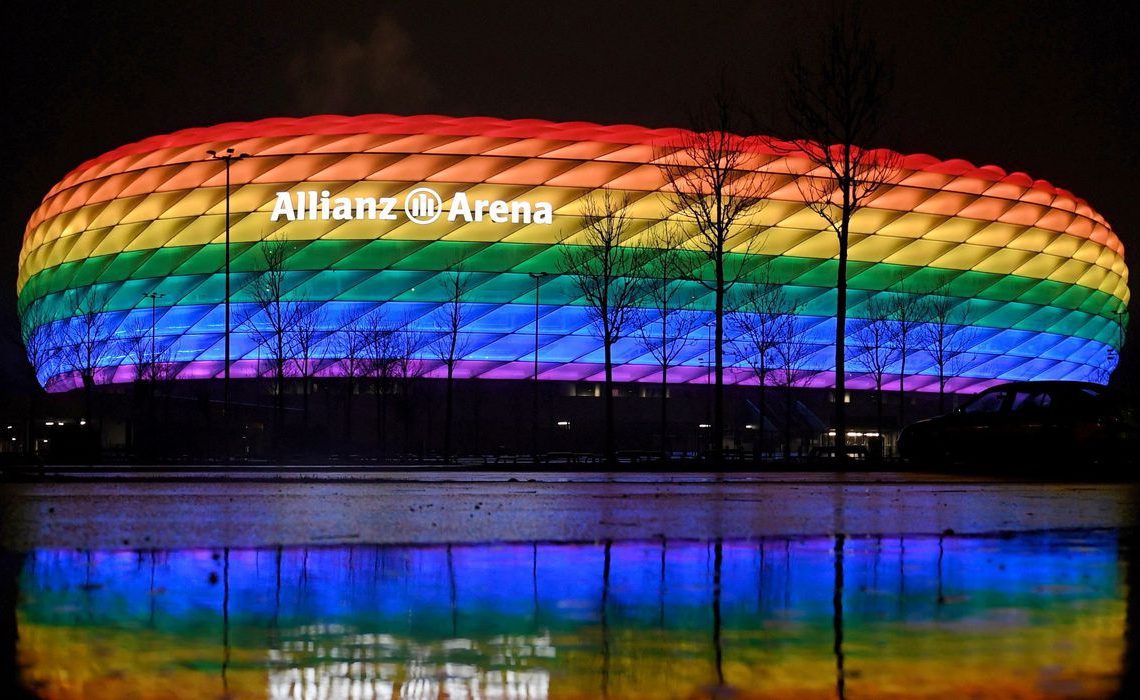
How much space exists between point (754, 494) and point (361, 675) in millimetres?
12494

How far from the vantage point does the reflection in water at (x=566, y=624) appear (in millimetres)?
3943

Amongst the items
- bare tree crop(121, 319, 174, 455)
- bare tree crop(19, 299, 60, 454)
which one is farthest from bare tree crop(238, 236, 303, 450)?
bare tree crop(19, 299, 60, 454)

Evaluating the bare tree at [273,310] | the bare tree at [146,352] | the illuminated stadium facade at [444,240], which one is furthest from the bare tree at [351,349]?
the bare tree at [146,352]

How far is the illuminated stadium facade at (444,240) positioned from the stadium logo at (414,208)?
0.09 m

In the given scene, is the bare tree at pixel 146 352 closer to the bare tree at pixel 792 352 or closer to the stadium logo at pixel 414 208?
the stadium logo at pixel 414 208

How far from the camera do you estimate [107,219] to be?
6203cm

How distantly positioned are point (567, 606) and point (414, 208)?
173ft

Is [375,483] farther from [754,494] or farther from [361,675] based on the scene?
[361,675]

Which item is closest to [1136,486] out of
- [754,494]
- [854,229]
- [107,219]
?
[754,494]

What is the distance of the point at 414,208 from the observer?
5709cm

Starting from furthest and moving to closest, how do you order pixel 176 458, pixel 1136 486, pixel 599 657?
pixel 176 458 → pixel 1136 486 → pixel 599 657

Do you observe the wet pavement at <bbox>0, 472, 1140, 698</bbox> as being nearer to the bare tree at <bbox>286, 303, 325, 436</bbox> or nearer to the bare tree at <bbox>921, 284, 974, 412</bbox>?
the bare tree at <bbox>286, 303, 325, 436</bbox>

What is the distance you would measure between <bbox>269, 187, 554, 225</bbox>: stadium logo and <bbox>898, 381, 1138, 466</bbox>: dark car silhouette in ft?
118

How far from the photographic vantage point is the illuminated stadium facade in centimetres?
5725
